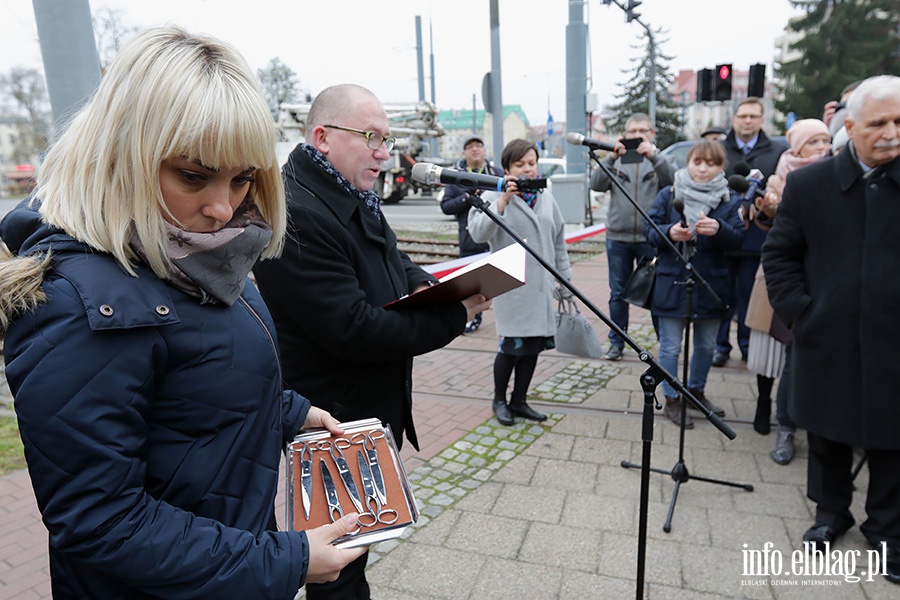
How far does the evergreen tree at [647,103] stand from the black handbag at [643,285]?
32886 mm

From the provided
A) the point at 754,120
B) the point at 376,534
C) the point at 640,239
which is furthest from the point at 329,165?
the point at 754,120

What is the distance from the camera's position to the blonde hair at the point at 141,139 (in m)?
1.07

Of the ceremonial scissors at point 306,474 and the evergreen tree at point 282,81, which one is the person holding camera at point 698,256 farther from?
the evergreen tree at point 282,81

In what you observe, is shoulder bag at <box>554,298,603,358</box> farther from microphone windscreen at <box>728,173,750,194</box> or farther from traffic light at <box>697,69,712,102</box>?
traffic light at <box>697,69,712,102</box>

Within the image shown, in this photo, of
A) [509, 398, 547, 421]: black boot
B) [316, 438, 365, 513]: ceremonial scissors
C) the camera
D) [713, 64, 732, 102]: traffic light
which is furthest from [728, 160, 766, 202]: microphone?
[713, 64, 732, 102]: traffic light

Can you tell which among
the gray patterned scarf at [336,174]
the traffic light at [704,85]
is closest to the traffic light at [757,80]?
the traffic light at [704,85]

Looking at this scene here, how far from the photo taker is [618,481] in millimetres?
3658

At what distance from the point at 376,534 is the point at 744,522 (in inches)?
101

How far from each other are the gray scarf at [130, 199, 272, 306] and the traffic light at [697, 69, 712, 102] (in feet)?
40.3

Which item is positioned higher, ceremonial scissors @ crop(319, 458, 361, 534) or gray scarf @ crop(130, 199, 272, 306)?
gray scarf @ crop(130, 199, 272, 306)

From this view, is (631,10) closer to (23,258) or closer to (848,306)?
(848,306)

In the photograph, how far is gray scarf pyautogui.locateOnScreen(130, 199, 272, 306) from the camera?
1.15 metres

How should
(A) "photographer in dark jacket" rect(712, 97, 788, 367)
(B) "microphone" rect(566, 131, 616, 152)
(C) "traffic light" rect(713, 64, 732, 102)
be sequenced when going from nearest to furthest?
(B) "microphone" rect(566, 131, 616, 152) < (A) "photographer in dark jacket" rect(712, 97, 788, 367) < (C) "traffic light" rect(713, 64, 732, 102)

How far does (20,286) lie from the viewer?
39.6 inches
